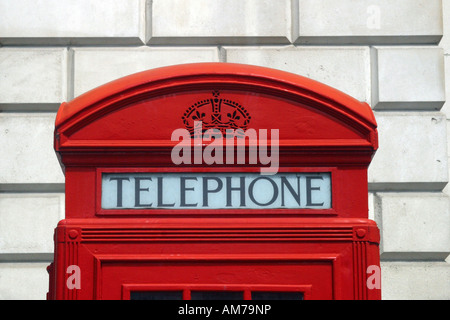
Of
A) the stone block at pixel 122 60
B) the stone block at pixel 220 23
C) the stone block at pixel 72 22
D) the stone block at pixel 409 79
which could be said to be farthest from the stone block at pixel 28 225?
the stone block at pixel 409 79

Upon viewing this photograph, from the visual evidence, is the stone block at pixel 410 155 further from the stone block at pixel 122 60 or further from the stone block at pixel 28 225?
the stone block at pixel 28 225

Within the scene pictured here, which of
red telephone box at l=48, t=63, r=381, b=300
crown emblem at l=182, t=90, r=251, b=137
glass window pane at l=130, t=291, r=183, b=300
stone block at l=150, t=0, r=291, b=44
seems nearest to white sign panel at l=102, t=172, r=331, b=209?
red telephone box at l=48, t=63, r=381, b=300

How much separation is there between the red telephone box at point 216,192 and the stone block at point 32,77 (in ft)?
8.07

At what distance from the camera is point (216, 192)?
2.13 m

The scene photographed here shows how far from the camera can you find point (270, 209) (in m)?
2.12

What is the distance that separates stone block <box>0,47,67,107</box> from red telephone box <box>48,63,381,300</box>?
2461 millimetres

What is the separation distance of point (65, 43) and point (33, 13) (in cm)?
31

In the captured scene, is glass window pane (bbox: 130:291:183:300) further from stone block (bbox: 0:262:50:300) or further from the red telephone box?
stone block (bbox: 0:262:50:300)

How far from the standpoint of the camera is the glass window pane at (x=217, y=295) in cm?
208

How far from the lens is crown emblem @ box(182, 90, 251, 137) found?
6.98ft

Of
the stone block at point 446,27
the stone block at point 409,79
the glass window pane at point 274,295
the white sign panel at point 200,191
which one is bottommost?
the glass window pane at point 274,295

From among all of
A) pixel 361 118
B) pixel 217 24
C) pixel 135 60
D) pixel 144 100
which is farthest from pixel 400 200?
pixel 144 100
